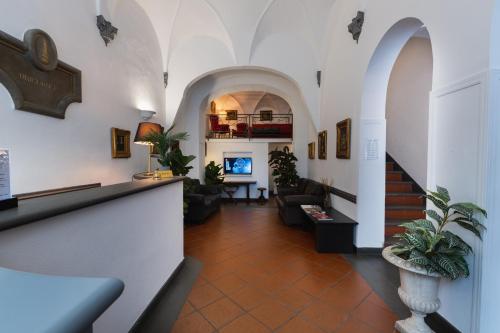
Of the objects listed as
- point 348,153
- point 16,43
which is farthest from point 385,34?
point 16,43

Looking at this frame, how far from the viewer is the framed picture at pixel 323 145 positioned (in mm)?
4945

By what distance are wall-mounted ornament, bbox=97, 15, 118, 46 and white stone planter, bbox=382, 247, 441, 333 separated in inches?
181

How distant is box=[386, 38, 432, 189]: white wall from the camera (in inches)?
175

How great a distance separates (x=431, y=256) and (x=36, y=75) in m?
4.03

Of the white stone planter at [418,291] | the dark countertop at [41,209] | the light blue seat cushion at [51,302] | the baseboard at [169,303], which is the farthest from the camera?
the baseboard at [169,303]

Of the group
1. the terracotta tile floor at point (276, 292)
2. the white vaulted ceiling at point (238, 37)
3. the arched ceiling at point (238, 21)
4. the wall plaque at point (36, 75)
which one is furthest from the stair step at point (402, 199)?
the wall plaque at point (36, 75)

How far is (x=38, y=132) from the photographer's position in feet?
7.79

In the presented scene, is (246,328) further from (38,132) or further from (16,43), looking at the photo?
(16,43)

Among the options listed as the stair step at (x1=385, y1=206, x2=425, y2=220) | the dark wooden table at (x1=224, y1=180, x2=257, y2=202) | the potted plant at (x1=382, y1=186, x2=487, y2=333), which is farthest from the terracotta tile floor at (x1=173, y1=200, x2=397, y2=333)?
the dark wooden table at (x1=224, y1=180, x2=257, y2=202)

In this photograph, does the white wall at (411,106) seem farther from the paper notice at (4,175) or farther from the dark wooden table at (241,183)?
the paper notice at (4,175)

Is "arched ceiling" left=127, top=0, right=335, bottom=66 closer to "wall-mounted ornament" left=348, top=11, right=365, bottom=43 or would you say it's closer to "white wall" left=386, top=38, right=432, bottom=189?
"wall-mounted ornament" left=348, top=11, right=365, bottom=43

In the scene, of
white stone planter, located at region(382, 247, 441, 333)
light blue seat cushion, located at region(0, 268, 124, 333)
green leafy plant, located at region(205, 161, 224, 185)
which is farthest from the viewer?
green leafy plant, located at region(205, 161, 224, 185)

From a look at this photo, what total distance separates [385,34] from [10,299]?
3.70 meters

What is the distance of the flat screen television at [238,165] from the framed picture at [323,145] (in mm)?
3445
